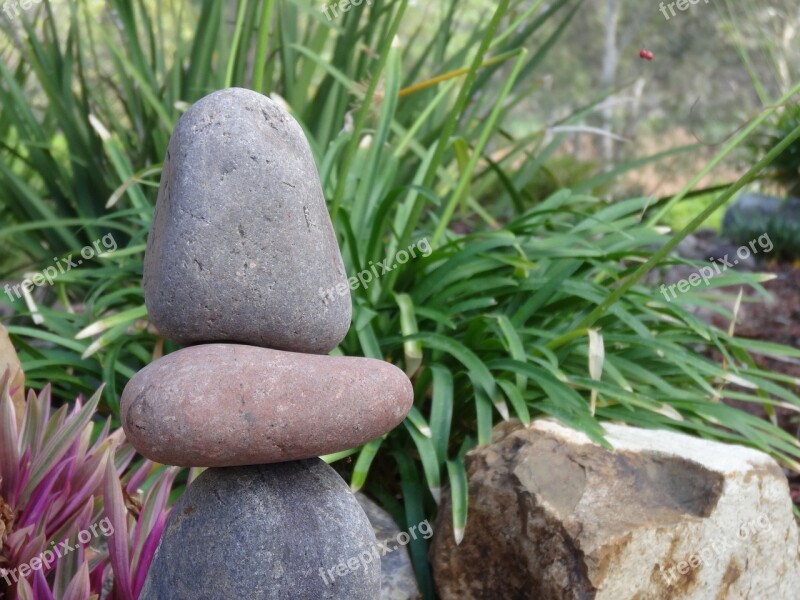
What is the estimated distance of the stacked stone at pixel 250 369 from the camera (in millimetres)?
1616

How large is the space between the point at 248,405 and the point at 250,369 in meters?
0.08

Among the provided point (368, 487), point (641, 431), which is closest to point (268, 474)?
point (368, 487)

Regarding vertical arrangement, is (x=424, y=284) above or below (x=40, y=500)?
above

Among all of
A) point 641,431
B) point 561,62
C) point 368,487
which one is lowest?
point 561,62

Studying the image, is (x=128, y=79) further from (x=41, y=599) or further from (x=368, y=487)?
(x=41, y=599)

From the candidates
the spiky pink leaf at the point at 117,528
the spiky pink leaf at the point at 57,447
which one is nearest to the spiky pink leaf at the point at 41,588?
the spiky pink leaf at the point at 117,528

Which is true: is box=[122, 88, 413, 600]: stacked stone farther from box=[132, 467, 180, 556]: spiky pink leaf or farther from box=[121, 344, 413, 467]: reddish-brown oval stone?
box=[132, 467, 180, 556]: spiky pink leaf

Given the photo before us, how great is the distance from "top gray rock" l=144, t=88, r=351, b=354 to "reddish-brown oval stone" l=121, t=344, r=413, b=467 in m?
0.08

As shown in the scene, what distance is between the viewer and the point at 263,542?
1.73 meters

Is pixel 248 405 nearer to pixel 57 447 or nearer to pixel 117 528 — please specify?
pixel 117 528

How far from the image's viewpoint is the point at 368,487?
2.87m

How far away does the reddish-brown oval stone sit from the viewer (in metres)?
1.57

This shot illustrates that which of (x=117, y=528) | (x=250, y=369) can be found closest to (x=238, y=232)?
(x=250, y=369)

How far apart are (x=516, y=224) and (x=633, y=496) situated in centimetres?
132
